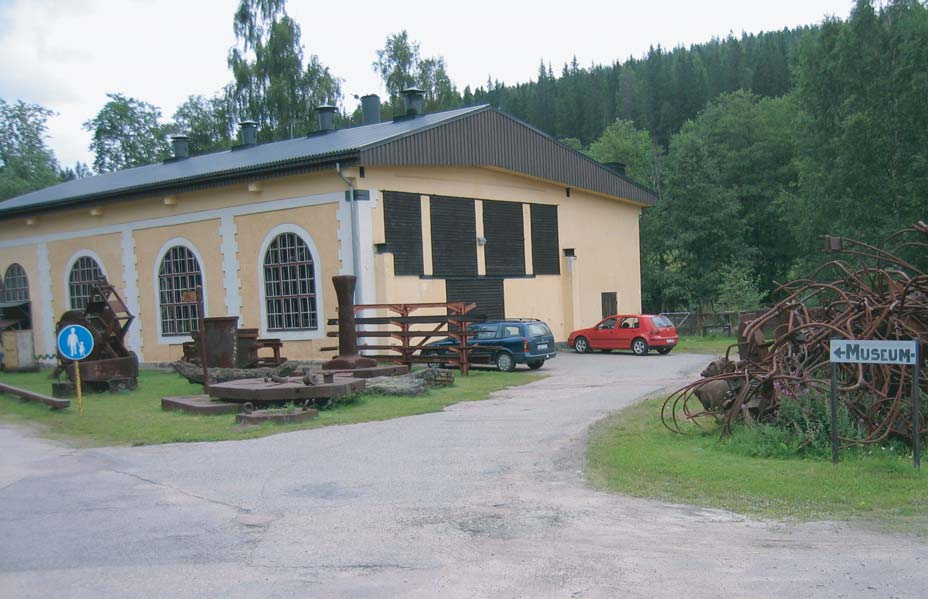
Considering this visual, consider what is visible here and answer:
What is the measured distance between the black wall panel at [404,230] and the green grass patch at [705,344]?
35.4 feet

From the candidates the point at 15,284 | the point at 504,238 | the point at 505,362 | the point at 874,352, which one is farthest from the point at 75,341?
the point at 15,284

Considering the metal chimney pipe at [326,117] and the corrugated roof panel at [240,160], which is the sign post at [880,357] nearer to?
the corrugated roof panel at [240,160]

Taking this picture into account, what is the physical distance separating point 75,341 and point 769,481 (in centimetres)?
1230

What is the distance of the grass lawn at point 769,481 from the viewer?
7633 mm

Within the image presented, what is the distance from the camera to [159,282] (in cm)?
3042

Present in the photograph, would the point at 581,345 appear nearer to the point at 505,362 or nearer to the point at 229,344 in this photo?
the point at 505,362

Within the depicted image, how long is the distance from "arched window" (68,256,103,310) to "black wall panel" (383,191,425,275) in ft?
43.6

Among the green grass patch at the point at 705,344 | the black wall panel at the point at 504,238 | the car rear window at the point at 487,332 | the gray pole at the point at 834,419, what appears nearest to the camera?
the gray pole at the point at 834,419

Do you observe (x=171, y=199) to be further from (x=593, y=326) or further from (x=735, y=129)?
(x=735, y=129)

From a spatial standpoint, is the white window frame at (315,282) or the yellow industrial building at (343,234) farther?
the white window frame at (315,282)

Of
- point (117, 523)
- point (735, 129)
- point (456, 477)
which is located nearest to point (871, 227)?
point (735, 129)

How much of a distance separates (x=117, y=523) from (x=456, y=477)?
11.4 feet

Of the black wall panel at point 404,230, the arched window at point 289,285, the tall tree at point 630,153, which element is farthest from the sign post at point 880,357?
the tall tree at point 630,153

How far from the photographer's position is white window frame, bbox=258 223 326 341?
25.8 m
